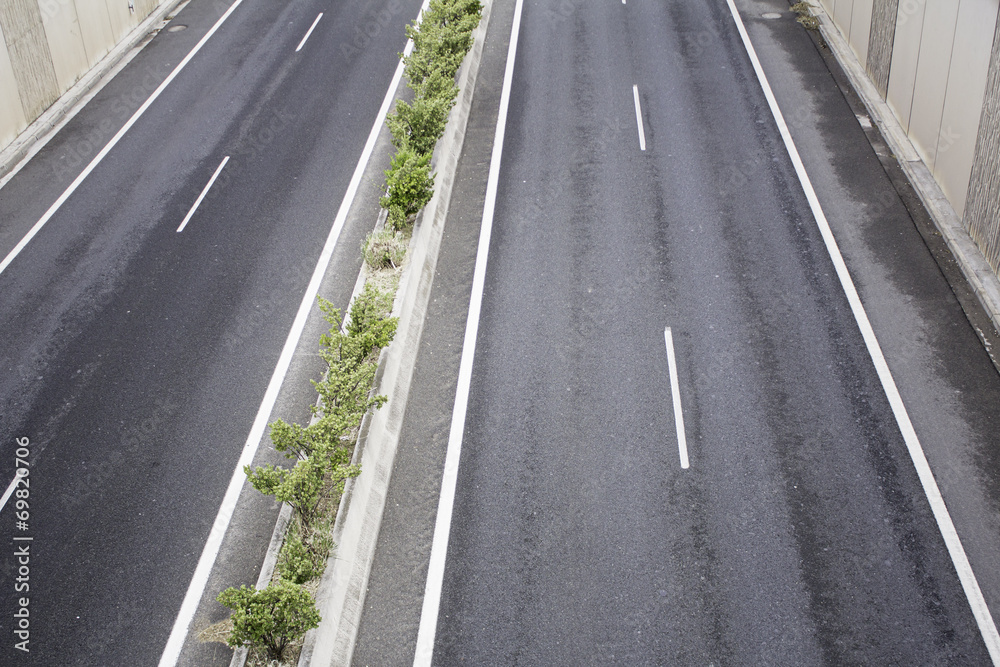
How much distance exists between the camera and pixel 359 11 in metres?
27.0

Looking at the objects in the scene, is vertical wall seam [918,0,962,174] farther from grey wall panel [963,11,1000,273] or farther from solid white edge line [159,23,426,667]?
solid white edge line [159,23,426,667]

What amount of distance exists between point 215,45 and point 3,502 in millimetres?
17546

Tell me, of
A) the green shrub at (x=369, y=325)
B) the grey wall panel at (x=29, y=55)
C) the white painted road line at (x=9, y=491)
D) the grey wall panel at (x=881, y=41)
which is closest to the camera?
the white painted road line at (x=9, y=491)

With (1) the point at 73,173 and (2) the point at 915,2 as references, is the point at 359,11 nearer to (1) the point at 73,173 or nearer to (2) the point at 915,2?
(1) the point at 73,173

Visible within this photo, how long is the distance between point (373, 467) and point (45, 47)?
17.1m

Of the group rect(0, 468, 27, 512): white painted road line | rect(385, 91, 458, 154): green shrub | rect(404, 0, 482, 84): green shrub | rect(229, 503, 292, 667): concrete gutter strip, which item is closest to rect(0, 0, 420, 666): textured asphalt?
rect(0, 468, 27, 512): white painted road line

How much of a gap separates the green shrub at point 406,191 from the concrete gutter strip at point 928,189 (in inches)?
383

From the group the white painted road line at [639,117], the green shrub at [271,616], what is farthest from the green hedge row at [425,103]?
the green shrub at [271,616]

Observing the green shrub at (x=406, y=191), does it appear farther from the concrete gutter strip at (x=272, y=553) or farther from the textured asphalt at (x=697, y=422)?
the concrete gutter strip at (x=272, y=553)

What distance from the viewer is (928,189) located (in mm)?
17078

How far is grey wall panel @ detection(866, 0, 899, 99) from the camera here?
19.8m

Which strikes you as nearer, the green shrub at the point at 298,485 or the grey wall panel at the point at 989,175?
the green shrub at the point at 298,485

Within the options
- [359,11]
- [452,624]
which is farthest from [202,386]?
[359,11]

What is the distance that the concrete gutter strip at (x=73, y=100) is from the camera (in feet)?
67.0
